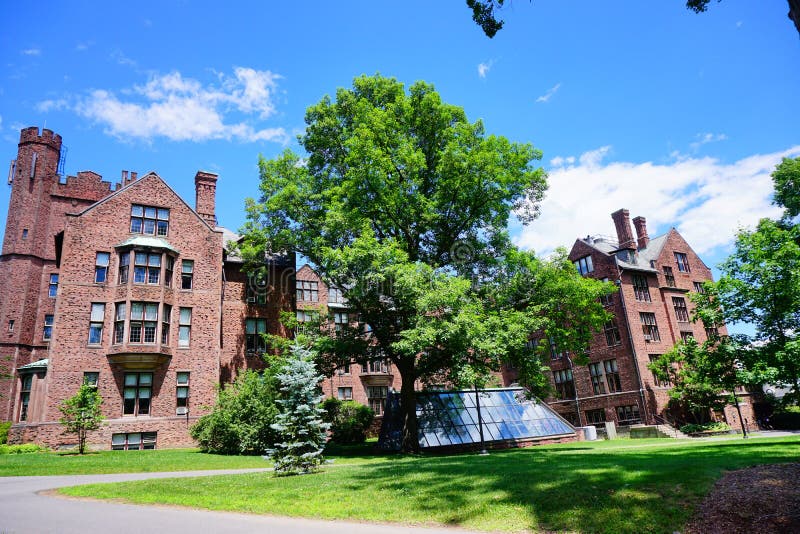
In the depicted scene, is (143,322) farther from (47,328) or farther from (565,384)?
(565,384)

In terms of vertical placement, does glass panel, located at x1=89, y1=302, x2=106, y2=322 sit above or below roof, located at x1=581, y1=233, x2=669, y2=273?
below

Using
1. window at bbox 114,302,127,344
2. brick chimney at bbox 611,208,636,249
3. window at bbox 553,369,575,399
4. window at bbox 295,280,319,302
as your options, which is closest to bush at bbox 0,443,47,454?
window at bbox 114,302,127,344

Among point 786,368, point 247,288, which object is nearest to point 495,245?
point 786,368

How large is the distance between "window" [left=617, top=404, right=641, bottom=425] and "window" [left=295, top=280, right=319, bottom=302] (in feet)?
85.5

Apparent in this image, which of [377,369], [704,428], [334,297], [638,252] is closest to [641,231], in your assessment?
[638,252]

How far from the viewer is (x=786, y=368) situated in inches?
655

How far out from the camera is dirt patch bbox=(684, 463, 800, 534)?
7203 millimetres

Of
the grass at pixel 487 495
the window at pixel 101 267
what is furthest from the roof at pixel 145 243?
the grass at pixel 487 495

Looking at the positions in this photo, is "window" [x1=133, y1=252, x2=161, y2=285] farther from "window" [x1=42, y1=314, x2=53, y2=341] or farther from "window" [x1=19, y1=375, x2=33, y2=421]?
"window" [x1=42, y1=314, x2=53, y2=341]

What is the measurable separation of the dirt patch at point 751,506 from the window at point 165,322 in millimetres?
27669

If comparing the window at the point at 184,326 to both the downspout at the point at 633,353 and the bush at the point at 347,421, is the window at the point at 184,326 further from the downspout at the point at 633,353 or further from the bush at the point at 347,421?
the downspout at the point at 633,353

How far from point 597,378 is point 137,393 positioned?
116 ft

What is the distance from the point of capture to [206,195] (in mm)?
34750

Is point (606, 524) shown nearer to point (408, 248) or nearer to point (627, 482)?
point (627, 482)
